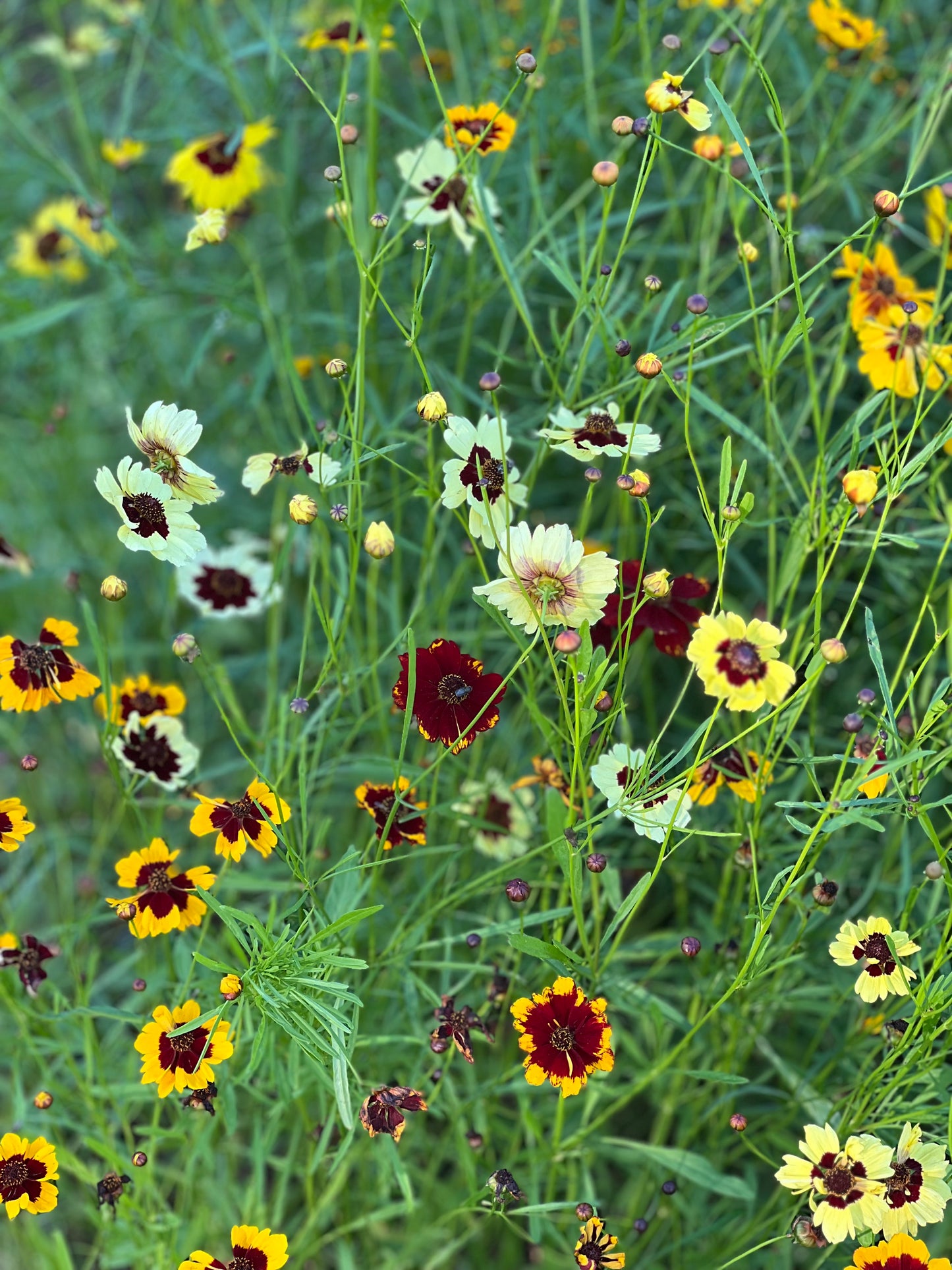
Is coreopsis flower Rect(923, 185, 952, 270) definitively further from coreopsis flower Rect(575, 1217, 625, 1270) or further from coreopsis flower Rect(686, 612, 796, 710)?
coreopsis flower Rect(575, 1217, 625, 1270)

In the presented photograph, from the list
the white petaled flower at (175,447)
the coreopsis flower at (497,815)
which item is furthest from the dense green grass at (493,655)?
the white petaled flower at (175,447)

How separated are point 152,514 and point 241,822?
26 centimetres

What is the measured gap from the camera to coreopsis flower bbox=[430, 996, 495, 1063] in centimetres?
89

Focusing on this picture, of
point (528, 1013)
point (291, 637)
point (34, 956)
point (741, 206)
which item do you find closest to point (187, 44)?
point (291, 637)

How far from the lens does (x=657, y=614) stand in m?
0.99

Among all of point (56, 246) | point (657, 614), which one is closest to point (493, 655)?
point (657, 614)

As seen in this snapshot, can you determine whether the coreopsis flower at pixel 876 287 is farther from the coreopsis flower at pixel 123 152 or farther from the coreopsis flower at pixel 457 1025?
the coreopsis flower at pixel 123 152

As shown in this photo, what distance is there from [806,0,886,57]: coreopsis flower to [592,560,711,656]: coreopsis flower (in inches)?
26.4

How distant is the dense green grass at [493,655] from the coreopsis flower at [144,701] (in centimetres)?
6

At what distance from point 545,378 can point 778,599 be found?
0.53 meters

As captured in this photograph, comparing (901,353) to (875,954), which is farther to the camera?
(901,353)

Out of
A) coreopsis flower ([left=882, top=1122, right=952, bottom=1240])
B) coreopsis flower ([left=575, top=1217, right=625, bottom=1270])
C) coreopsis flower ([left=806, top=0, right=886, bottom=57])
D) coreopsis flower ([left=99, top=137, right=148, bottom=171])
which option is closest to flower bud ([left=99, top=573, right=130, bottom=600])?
coreopsis flower ([left=575, top=1217, right=625, bottom=1270])

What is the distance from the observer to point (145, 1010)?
51.3 inches

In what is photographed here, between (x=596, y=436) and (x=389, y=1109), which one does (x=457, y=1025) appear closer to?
(x=389, y=1109)
